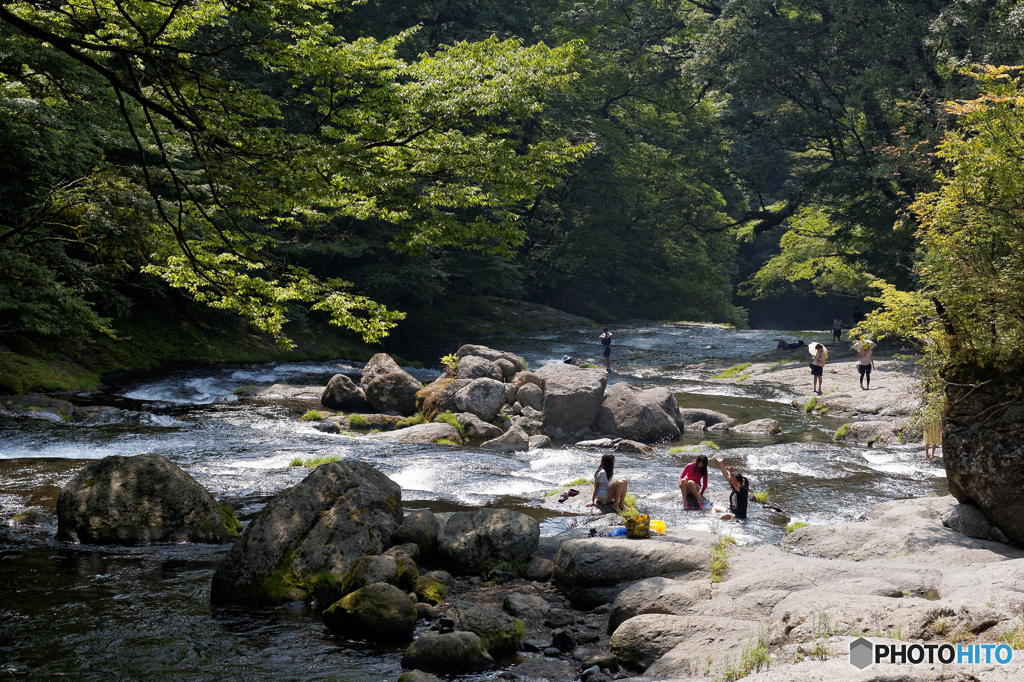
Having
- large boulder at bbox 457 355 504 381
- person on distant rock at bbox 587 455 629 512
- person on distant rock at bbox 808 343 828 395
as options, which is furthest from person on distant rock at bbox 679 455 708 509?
person on distant rock at bbox 808 343 828 395

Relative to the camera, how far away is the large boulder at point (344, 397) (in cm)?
2192

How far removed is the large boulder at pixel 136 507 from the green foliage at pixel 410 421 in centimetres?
884

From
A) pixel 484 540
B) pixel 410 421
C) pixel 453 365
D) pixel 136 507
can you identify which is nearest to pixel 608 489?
pixel 484 540

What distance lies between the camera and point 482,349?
24.9m

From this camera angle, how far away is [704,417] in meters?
22.3

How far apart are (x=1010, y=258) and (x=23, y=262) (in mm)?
14751

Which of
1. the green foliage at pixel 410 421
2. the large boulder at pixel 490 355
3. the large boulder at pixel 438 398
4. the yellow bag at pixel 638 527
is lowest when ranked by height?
the yellow bag at pixel 638 527

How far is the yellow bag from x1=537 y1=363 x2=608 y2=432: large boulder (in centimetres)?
932

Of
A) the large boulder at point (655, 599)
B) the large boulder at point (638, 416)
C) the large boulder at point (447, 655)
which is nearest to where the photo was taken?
the large boulder at point (447, 655)

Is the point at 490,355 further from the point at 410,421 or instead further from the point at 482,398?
the point at 410,421

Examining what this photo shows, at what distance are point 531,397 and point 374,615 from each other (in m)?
13.2

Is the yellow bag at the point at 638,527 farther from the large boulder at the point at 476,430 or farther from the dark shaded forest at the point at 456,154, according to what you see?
the large boulder at the point at 476,430

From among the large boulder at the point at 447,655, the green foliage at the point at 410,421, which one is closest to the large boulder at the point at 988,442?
the large boulder at the point at 447,655

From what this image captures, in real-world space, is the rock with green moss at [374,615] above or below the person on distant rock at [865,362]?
below
